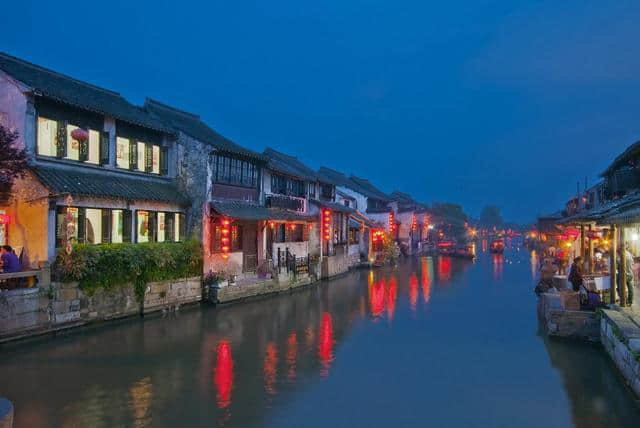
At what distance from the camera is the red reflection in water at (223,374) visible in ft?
35.5

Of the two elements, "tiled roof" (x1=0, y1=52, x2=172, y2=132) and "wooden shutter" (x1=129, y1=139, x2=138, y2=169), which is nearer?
"tiled roof" (x1=0, y1=52, x2=172, y2=132)

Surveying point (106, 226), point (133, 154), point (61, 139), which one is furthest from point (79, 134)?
point (106, 226)

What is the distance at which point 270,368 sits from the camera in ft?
43.4

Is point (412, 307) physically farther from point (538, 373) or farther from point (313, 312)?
point (538, 373)

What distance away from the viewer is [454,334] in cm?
1778

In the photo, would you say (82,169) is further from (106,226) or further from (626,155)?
(626,155)

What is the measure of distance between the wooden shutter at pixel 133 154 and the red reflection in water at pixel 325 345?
10913 millimetres

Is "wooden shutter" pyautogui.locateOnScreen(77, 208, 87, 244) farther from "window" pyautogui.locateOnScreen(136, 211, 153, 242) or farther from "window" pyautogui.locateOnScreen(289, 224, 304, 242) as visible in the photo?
"window" pyautogui.locateOnScreen(289, 224, 304, 242)

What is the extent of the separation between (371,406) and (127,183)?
14.5m

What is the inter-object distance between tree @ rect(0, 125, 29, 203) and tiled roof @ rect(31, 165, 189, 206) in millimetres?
810

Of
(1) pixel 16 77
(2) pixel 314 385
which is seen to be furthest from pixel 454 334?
(1) pixel 16 77

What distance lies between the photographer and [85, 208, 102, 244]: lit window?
59.2ft

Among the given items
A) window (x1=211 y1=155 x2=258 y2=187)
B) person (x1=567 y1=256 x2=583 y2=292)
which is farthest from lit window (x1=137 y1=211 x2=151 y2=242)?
person (x1=567 y1=256 x2=583 y2=292)

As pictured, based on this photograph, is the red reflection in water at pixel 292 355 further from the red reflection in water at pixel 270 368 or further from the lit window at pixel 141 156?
the lit window at pixel 141 156
